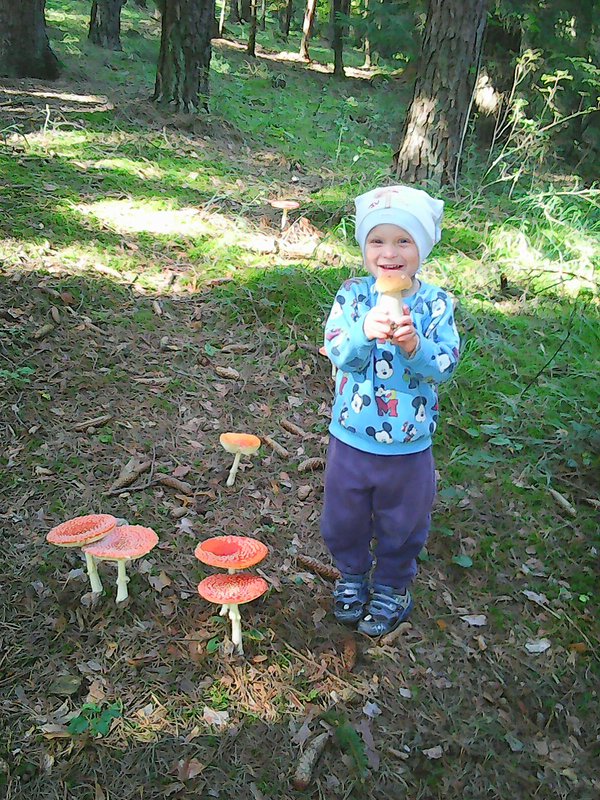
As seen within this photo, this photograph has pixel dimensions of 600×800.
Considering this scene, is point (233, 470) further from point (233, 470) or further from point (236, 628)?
point (236, 628)

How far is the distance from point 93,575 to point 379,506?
50.1 inches

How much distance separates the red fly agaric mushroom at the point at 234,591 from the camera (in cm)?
267

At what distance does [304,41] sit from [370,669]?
22.2m

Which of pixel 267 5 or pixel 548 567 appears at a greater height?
pixel 267 5

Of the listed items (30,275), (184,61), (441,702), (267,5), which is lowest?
(441,702)

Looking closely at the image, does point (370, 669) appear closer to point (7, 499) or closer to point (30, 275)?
point (7, 499)

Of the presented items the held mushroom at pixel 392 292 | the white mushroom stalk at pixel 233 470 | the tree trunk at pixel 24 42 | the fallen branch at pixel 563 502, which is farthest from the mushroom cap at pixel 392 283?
the tree trunk at pixel 24 42

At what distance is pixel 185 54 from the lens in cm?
896

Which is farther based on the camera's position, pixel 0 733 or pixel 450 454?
pixel 450 454

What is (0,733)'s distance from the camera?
238 cm

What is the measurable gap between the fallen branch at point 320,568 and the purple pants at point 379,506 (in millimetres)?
310

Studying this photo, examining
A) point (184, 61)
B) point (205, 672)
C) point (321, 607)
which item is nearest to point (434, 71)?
point (184, 61)

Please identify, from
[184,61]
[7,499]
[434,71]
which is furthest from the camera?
[184,61]

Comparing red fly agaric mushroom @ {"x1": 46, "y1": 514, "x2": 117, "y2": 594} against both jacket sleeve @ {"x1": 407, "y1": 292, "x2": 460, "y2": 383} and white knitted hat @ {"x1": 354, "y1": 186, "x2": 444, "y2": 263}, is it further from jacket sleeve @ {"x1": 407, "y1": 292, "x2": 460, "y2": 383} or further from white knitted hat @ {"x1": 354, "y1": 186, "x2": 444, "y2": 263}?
white knitted hat @ {"x1": 354, "y1": 186, "x2": 444, "y2": 263}
